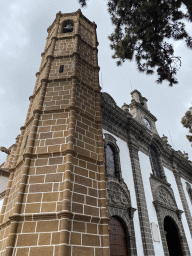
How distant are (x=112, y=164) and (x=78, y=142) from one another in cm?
406

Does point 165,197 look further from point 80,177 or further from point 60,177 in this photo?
point 60,177

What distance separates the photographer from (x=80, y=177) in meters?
→ 4.29

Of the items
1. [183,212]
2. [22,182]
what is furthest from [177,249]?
[22,182]

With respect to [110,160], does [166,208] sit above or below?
below

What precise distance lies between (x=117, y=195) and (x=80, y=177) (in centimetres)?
381

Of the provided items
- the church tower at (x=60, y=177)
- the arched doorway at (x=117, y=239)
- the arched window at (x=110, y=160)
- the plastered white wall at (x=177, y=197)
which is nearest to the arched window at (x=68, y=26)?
the church tower at (x=60, y=177)

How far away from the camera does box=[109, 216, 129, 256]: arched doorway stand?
6.56 meters

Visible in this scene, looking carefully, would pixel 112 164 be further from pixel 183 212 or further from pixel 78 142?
pixel 183 212

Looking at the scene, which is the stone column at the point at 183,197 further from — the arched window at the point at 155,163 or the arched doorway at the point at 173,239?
the arched window at the point at 155,163

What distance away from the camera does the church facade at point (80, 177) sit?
3.61 metres

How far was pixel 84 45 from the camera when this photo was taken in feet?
25.0

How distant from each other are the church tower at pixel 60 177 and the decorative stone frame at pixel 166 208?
5675 mm

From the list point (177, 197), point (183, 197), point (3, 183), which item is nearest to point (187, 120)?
point (177, 197)

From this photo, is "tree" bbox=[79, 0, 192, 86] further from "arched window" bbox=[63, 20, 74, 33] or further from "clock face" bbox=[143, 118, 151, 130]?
"clock face" bbox=[143, 118, 151, 130]
